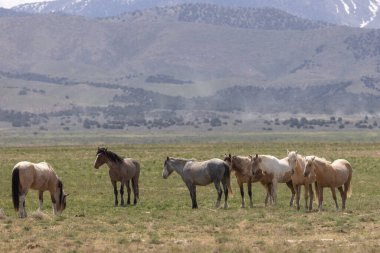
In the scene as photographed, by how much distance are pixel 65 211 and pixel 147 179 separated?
61.6ft

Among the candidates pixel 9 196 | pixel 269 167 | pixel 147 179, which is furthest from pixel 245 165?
pixel 147 179

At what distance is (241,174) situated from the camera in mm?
32938

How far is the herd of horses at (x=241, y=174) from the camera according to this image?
96.2 ft

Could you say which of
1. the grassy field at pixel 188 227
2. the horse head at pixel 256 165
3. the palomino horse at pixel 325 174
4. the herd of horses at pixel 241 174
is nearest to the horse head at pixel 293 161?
the herd of horses at pixel 241 174

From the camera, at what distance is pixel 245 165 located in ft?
108

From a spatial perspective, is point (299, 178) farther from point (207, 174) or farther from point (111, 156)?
point (111, 156)

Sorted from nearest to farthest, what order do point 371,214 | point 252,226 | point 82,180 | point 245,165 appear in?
point 252,226, point 371,214, point 245,165, point 82,180

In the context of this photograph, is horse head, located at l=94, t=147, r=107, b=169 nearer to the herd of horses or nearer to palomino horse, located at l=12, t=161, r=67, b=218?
the herd of horses

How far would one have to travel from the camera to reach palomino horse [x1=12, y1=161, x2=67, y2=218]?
27.5 metres

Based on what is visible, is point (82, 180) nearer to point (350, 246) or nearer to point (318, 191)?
point (318, 191)

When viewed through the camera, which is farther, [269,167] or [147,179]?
[147,179]

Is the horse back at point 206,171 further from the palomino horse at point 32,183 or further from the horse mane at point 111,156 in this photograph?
the palomino horse at point 32,183

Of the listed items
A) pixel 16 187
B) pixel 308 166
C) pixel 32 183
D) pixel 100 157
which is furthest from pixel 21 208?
pixel 308 166

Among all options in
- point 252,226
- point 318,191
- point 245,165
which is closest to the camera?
point 252,226
